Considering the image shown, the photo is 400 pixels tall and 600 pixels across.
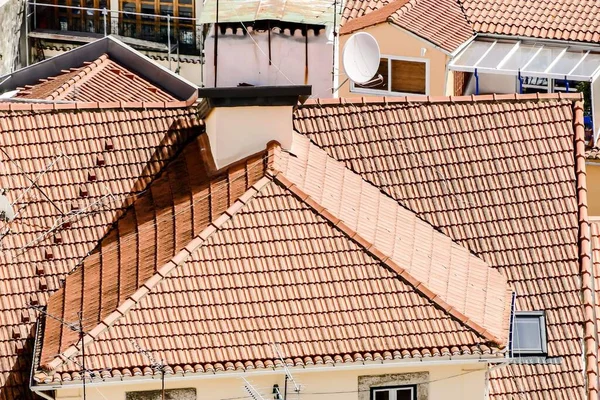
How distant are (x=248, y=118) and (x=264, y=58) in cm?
255

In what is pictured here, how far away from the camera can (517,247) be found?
125 feet

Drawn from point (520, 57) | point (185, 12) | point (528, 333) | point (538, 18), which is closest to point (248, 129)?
point (528, 333)

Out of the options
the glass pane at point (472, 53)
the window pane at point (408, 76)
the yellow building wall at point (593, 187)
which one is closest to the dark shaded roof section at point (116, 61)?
the window pane at point (408, 76)

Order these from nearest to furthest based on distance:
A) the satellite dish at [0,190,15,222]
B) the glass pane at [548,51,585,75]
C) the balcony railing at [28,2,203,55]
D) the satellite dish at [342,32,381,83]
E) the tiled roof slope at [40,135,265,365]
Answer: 1. the tiled roof slope at [40,135,265,365]
2. the satellite dish at [0,190,15,222]
3. the satellite dish at [342,32,381,83]
4. the glass pane at [548,51,585,75]
5. the balcony railing at [28,2,203,55]

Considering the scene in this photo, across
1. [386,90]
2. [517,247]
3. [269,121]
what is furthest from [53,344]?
[386,90]

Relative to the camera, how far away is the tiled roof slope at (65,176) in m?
37.0

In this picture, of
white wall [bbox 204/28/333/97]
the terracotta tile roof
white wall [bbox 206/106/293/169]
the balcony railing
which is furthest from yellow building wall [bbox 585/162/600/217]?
white wall [bbox 206/106/293/169]

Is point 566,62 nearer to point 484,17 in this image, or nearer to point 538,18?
point 538,18

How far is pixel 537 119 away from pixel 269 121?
4.80 m

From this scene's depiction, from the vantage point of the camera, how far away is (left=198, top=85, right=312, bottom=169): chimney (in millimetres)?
37406

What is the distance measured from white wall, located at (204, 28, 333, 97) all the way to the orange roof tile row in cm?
1305

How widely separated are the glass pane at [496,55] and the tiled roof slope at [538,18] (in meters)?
0.31

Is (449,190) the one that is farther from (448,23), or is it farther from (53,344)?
(448,23)

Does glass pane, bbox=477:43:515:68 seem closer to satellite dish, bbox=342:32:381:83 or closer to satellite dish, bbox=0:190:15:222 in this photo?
satellite dish, bbox=342:32:381:83
